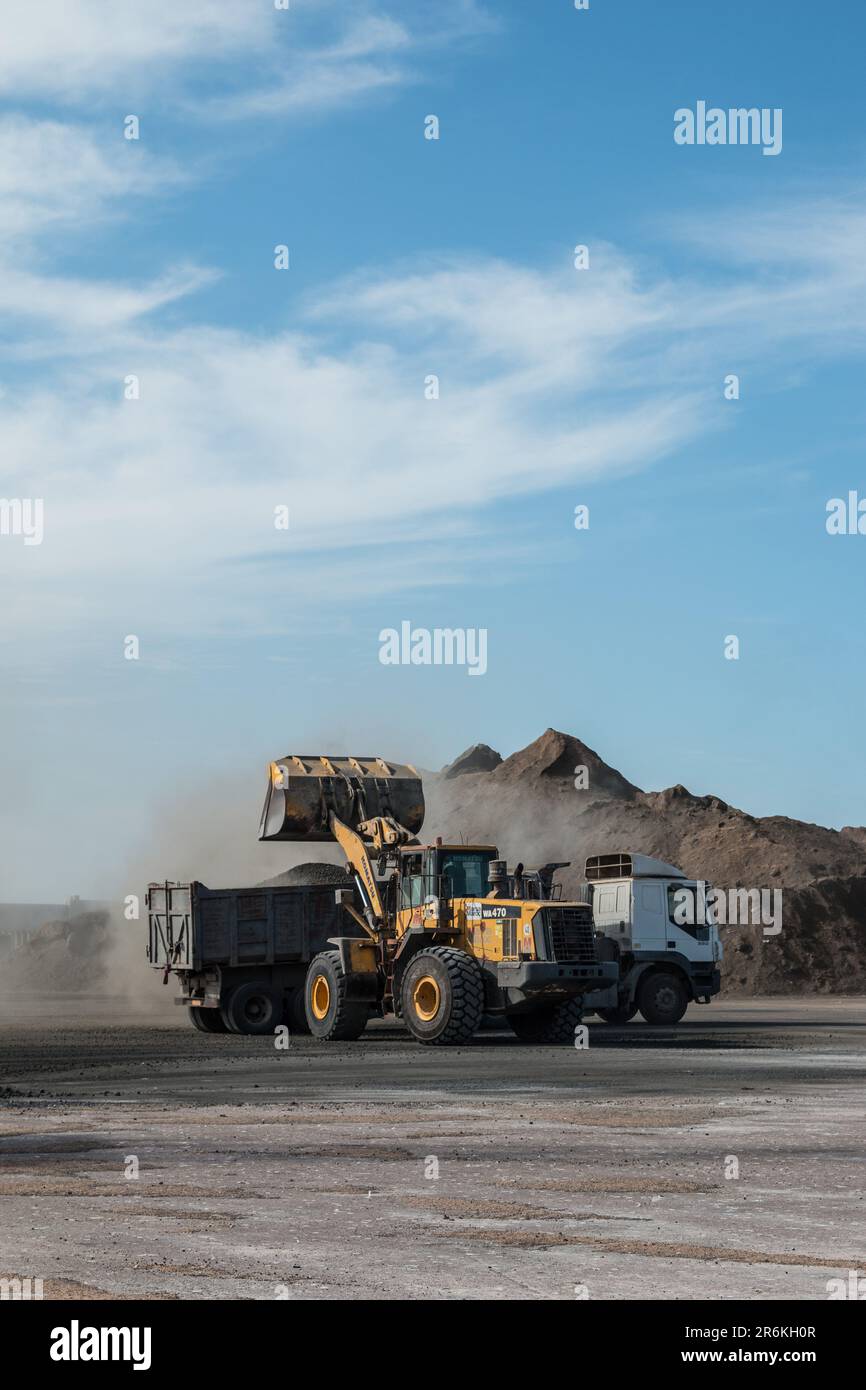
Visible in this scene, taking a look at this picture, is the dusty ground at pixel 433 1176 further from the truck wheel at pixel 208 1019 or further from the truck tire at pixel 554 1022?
the truck wheel at pixel 208 1019

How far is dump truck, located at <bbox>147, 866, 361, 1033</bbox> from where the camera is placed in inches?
1227

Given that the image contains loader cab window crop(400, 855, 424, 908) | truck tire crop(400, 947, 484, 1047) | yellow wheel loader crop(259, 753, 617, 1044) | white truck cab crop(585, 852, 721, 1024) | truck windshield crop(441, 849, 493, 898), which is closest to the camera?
truck tire crop(400, 947, 484, 1047)

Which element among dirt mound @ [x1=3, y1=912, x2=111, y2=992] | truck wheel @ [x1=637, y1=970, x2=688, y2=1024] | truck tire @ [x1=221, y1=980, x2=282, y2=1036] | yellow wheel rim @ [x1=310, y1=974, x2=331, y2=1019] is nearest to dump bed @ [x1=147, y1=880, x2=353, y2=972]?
truck tire @ [x1=221, y1=980, x2=282, y2=1036]

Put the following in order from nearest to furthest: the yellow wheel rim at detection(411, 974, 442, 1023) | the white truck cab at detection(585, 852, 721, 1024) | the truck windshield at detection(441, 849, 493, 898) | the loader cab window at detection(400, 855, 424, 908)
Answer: the yellow wheel rim at detection(411, 974, 442, 1023) < the truck windshield at detection(441, 849, 493, 898) < the loader cab window at detection(400, 855, 424, 908) < the white truck cab at detection(585, 852, 721, 1024)

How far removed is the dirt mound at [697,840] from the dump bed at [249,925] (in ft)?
108

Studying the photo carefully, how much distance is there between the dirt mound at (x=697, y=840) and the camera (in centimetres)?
6619

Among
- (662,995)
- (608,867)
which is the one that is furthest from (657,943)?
(608,867)

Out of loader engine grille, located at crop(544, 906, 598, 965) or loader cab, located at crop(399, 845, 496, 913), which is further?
loader cab, located at crop(399, 845, 496, 913)

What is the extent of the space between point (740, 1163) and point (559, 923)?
13082 millimetres

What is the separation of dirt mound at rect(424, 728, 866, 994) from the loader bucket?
109 ft

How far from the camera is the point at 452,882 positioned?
28188 millimetres

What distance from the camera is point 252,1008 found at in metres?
31.4

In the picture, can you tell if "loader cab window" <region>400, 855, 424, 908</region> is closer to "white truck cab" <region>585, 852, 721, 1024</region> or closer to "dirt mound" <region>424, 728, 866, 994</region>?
"white truck cab" <region>585, 852, 721, 1024</region>
